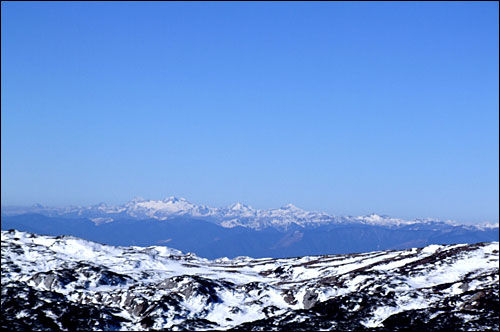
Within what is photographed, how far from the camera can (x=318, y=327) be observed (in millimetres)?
162750

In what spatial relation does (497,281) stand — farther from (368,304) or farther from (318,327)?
(318,327)

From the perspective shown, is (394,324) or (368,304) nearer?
(394,324)

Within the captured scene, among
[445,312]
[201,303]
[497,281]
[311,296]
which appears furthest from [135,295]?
[497,281]

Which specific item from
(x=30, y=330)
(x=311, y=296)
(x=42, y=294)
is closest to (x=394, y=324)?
(x=311, y=296)

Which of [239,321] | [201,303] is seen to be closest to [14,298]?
[201,303]

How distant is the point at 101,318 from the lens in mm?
173750

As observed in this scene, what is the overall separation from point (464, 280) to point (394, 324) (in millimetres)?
47562

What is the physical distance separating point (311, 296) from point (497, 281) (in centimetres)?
5626

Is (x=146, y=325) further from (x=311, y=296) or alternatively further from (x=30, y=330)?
(x=311, y=296)

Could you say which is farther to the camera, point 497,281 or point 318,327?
point 497,281

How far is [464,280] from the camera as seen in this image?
196m

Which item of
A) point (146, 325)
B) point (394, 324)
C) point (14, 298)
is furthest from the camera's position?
point (14, 298)

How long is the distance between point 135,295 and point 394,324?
8045cm

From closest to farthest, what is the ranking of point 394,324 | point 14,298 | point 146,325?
1. point 394,324
2. point 146,325
3. point 14,298
